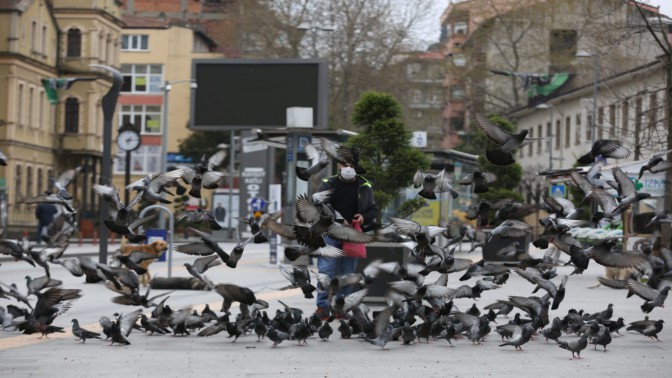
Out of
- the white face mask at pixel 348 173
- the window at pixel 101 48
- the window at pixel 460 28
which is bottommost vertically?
the white face mask at pixel 348 173

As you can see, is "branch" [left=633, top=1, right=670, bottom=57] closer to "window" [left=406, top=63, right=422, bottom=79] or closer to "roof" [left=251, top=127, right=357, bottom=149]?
"roof" [left=251, top=127, right=357, bottom=149]

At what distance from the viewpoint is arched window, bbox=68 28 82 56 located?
7456 centimetres

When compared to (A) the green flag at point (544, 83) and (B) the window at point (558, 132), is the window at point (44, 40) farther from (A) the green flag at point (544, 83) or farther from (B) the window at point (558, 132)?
(B) the window at point (558, 132)

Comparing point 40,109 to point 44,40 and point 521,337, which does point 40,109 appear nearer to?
point 44,40

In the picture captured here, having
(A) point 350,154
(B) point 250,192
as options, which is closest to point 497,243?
(A) point 350,154

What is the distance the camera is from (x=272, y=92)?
113 ft

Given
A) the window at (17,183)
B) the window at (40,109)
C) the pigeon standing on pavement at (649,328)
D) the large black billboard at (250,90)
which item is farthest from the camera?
the window at (40,109)

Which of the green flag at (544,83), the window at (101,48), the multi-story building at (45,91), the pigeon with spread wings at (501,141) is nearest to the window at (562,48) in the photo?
the green flag at (544,83)

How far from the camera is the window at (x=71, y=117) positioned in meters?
76.1

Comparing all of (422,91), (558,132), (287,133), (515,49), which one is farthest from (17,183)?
(287,133)

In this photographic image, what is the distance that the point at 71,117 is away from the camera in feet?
250

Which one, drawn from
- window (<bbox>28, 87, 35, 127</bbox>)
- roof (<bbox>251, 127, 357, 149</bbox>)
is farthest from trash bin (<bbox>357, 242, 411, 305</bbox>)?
window (<bbox>28, 87, 35, 127</bbox>)

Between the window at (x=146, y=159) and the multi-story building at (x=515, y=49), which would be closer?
the multi-story building at (x=515, y=49)

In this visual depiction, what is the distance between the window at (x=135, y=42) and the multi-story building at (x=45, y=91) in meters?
25.1
